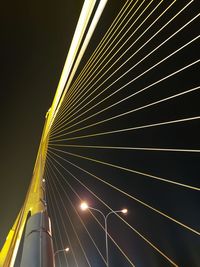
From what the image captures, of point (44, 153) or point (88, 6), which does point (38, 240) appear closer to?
point (88, 6)

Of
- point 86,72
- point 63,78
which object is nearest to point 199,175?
point 86,72

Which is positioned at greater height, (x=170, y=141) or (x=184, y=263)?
(x=170, y=141)

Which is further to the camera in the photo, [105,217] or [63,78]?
[105,217]

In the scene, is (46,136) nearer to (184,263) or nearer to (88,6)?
(88,6)

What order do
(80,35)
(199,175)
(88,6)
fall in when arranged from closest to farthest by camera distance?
(88,6), (80,35), (199,175)

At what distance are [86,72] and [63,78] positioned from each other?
1.18m

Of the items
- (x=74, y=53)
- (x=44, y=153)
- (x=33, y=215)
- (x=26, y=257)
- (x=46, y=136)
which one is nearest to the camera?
(x=26, y=257)

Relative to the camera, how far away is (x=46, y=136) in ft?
15.3

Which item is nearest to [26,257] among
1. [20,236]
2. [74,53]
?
[20,236]

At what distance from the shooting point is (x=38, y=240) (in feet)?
4.80

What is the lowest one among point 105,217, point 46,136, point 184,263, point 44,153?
point 184,263

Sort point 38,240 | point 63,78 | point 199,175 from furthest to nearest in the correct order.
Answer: point 199,175, point 63,78, point 38,240

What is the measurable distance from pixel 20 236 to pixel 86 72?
3.41 m

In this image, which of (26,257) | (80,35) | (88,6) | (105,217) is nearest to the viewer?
(26,257)
